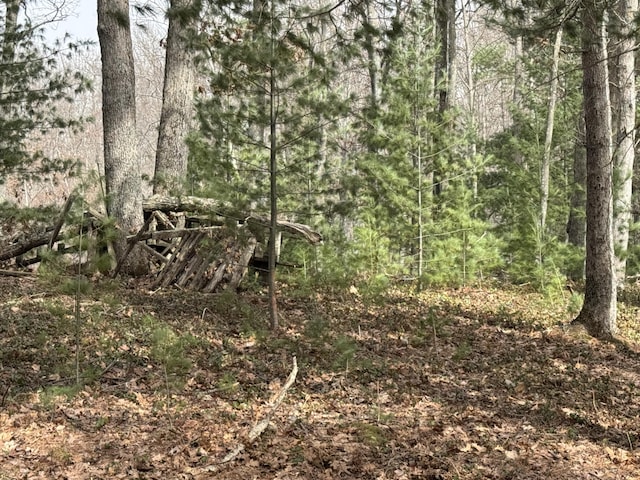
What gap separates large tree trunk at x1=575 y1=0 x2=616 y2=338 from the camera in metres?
8.66

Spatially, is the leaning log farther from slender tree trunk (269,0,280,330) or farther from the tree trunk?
the tree trunk

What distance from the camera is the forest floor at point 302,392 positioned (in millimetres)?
4633

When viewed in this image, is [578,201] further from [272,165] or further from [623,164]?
[272,165]

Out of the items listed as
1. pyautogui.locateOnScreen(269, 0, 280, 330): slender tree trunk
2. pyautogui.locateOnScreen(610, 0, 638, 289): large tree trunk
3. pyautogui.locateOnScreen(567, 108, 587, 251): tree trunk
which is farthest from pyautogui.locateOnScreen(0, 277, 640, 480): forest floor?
pyautogui.locateOnScreen(567, 108, 587, 251): tree trunk

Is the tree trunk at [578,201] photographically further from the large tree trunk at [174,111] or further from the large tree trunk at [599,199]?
the large tree trunk at [174,111]

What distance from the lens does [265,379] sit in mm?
6578

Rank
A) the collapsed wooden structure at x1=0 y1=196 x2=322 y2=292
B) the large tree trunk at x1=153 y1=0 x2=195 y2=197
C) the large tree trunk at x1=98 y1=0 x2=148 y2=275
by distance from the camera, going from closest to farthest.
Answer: the collapsed wooden structure at x1=0 y1=196 x2=322 y2=292
the large tree trunk at x1=98 y1=0 x2=148 y2=275
the large tree trunk at x1=153 y1=0 x2=195 y2=197

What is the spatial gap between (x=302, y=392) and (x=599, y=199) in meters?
5.38

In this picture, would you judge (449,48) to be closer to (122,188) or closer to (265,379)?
(122,188)

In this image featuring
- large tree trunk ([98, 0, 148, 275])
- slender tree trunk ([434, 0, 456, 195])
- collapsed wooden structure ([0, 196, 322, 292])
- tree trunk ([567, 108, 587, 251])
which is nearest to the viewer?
collapsed wooden structure ([0, 196, 322, 292])

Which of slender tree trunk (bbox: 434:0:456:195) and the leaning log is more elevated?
slender tree trunk (bbox: 434:0:456:195)

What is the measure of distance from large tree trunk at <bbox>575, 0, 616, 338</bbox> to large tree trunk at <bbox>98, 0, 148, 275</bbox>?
23.9ft

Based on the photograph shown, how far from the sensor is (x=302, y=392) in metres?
6.30

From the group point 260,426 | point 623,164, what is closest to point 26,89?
point 260,426
